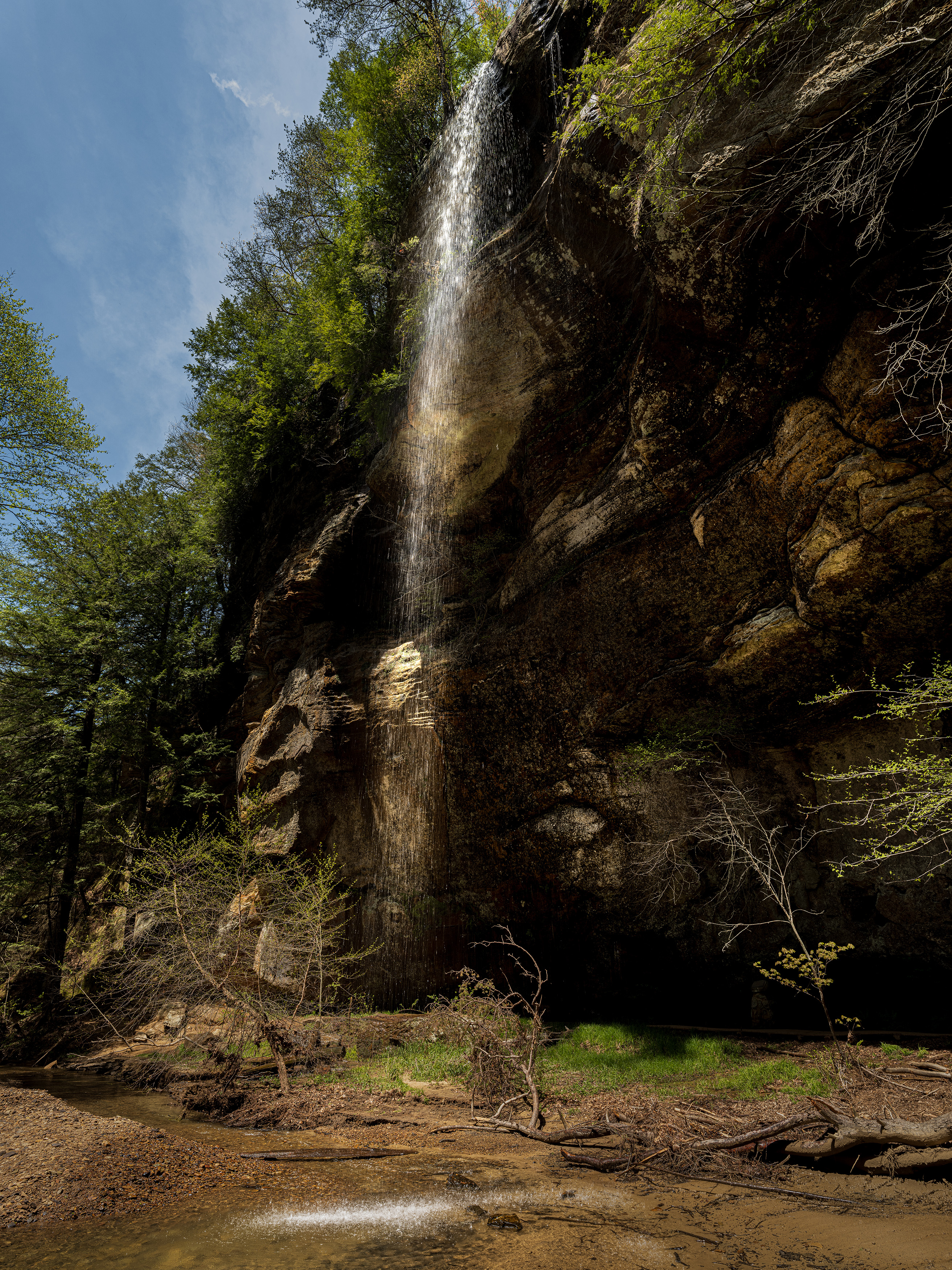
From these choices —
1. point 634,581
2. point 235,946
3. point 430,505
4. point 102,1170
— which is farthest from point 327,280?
point 102,1170

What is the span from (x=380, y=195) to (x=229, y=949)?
1753 cm

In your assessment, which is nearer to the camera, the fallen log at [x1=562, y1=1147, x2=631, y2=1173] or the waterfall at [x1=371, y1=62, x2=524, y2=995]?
the fallen log at [x1=562, y1=1147, x2=631, y2=1173]

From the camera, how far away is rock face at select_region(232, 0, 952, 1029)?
8.03m

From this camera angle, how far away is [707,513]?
9867 mm

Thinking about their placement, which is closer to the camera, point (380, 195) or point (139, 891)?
point (139, 891)

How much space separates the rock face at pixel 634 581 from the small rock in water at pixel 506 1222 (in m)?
8.03

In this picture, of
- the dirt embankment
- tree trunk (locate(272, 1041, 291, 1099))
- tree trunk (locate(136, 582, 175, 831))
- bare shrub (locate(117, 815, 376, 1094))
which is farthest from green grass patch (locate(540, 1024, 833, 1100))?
tree trunk (locate(136, 582, 175, 831))

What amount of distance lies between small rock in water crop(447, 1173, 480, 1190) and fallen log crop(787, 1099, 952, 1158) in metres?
2.65

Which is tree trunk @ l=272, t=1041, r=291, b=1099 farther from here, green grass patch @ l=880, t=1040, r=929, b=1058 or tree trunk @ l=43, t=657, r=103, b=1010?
tree trunk @ l=43, t=657, r=103, b=1010

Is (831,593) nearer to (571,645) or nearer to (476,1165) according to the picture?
(571,645)

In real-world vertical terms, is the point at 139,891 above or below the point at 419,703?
below

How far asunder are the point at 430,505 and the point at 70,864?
12889mm

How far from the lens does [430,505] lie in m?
14.8

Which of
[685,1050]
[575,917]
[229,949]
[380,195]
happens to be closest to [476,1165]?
[685,1050]
